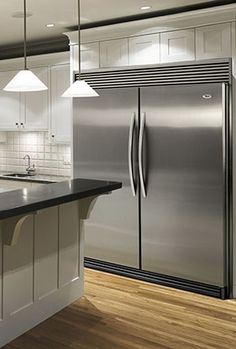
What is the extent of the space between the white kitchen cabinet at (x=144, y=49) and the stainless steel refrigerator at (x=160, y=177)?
30 cm

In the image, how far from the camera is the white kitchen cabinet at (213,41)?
12.2ft

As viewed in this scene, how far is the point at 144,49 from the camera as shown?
13.7 ft

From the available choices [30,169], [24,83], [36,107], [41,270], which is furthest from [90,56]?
[41,270]

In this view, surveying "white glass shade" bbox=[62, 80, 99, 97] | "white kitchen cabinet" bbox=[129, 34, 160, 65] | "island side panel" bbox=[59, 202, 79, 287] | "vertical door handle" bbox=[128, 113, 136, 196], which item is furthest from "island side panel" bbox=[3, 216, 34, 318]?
"white kitchen cabinet" bbox=[129, 34, 160, 65]

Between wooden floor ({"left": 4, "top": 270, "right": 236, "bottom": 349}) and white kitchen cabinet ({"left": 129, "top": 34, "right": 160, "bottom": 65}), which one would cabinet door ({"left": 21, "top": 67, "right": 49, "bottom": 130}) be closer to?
white kitchen cabinet ({"left": 129, "top": 34, "right": 160, "bottom": 65})

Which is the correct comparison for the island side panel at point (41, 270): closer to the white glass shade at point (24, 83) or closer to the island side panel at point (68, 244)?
the island side panel at point (68, 244)

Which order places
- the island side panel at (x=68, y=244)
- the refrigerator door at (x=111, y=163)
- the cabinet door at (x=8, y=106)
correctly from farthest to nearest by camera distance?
1. the cabinet door at (x=8, y=106)
2. the refrigerator door at (x=111, y=163)
3. the island side panel at (x=68, y=244)

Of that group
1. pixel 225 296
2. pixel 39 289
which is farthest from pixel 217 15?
pixel 39 289

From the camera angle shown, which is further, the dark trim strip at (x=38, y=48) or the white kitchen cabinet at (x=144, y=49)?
the dark trim strip at (x=38, y=48)

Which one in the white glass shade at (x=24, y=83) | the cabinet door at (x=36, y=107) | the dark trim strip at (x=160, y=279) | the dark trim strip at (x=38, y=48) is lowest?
the dark trim strip at (x=160, y=279)

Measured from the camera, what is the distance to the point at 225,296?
12.6 ft

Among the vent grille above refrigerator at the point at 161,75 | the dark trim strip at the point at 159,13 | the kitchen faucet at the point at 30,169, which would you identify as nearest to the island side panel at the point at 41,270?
the vent grille above refrigerator at the point at 161,75

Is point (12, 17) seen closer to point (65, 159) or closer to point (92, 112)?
point (92, 112)

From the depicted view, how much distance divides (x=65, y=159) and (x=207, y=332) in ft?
10.8
